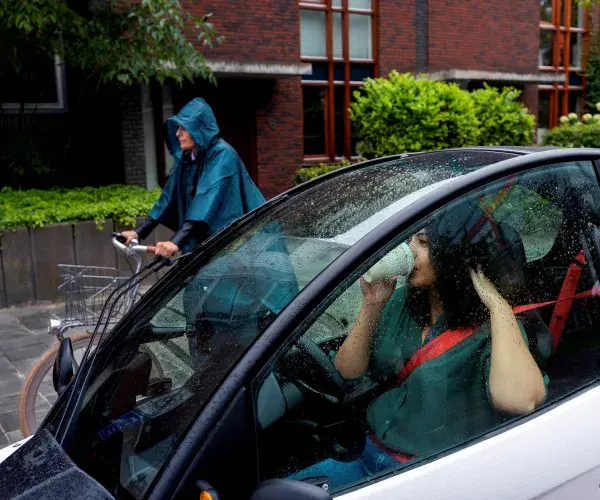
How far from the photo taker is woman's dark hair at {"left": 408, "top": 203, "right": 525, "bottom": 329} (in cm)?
182

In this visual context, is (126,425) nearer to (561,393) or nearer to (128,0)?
(561,393)

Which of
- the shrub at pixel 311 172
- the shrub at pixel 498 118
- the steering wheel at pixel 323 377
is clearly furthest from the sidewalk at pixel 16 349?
the shrub at pixel 498 118

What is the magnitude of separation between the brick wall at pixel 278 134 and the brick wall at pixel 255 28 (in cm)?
68

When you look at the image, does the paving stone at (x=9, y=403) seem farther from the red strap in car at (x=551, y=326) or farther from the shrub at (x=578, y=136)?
the shrub at (x=578, y=136)

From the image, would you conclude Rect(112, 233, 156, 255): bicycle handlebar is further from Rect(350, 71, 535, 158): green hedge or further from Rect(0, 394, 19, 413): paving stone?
Rect(350, 71, 535, 158): green hedge

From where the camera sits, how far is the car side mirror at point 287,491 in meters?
1.31

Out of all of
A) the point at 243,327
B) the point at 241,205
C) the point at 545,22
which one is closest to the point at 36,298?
the point at 241,205

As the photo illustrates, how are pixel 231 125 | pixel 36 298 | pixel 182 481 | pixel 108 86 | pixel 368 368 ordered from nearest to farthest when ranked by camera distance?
pixel 182 481, pixel 368 368, pixel 36 298, pixel 108 86, pixel 231 125

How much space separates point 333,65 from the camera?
14.0m

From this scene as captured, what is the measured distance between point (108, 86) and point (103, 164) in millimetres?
1385

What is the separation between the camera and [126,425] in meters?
1.70

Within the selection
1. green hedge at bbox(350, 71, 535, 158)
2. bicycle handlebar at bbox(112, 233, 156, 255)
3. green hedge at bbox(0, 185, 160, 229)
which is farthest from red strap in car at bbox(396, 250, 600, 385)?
green hedge at bbox(350, 71, 535, 158)

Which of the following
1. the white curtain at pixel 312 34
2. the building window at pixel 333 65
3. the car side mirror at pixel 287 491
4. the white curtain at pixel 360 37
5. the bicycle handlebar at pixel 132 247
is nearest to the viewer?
the car side mirror at pixel 287 491

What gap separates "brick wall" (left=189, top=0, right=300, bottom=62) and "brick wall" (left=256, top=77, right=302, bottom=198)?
678mm
